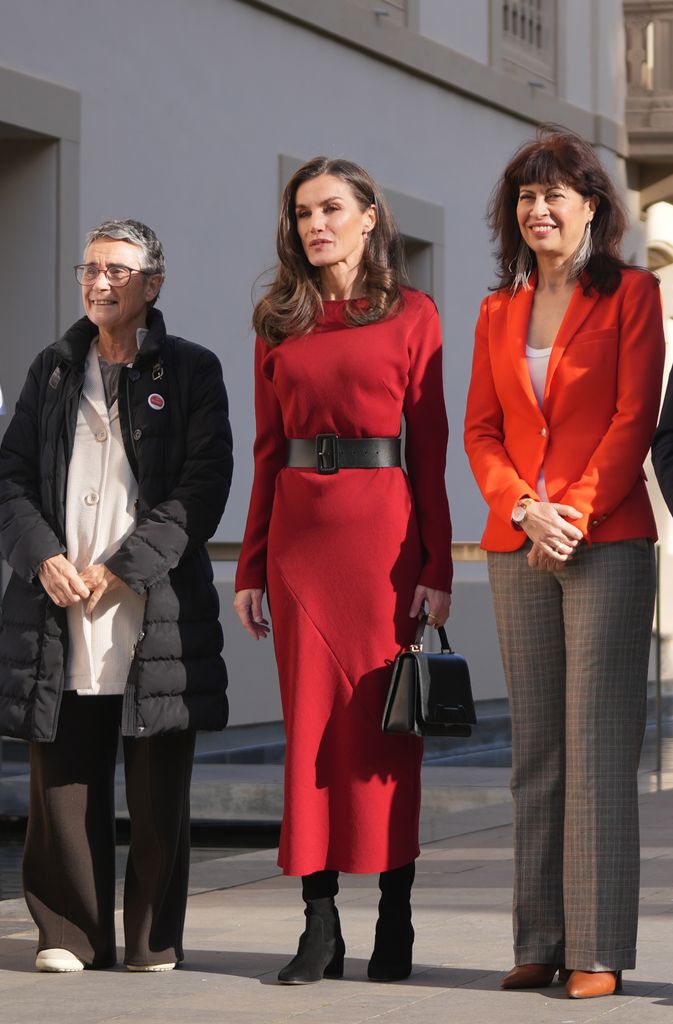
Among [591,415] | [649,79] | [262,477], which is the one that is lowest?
[262,477]

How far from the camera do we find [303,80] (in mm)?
12414

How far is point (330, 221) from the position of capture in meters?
5.11

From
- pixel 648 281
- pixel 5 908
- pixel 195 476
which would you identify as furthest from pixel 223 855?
pixel 648 281

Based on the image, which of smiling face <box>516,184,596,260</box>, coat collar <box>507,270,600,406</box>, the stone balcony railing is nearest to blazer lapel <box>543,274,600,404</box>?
coat collar <box>507,270,600,406</box>

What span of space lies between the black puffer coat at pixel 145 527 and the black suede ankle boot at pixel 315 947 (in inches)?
21.7

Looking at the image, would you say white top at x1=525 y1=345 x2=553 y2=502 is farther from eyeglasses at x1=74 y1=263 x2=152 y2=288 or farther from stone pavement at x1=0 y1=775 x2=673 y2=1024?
stone pavement at x1=0 y1=775 x2=673 y2=1024

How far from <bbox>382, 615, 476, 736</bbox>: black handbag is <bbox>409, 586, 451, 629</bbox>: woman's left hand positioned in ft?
0.16

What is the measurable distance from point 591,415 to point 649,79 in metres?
13.1

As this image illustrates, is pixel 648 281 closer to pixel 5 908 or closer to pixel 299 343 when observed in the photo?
pixel 299 343

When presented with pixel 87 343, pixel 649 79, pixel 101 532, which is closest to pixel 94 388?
pixel 87 343

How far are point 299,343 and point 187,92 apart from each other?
253 inches

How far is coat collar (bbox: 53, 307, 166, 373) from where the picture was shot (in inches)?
207

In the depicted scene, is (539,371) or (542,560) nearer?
(542,560)

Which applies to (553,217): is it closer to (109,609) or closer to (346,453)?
(346,453)
